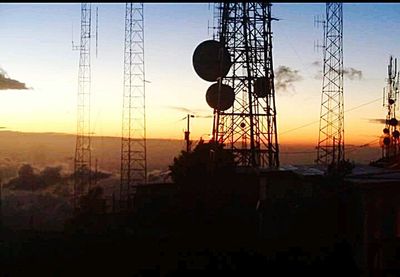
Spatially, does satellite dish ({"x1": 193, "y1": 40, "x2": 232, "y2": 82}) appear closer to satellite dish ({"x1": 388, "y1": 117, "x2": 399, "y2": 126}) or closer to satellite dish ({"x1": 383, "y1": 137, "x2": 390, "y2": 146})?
satellite dish ({"x1": 383, "y1": 137, "x2": 390, "y2": 146})

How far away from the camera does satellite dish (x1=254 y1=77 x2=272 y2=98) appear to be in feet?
69.2

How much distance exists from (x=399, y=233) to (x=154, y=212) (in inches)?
289

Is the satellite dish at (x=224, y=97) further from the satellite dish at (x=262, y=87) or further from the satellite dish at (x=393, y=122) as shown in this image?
the satellite dish at (x=393, y=122)

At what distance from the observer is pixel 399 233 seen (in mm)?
12750

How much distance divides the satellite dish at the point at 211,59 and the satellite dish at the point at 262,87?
1118mm

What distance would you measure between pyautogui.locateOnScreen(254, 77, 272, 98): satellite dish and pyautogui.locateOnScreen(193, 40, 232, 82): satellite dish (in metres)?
1.12

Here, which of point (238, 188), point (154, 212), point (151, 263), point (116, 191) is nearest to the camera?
point (151, 263)

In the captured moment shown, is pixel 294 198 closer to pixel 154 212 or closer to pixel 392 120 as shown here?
pixel 154 212

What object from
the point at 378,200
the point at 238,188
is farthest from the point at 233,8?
the point at 378,200

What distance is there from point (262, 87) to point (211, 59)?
201cm

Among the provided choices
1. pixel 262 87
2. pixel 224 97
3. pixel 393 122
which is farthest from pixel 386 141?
pixel 224 97

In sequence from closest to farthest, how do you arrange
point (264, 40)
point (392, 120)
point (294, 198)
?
point (294, 198), point (264, 40), point (392, 120)

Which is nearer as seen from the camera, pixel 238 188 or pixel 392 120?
pixel 238 188

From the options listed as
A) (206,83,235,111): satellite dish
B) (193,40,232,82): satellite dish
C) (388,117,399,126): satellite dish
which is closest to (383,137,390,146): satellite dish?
(388,117,399,126): satellite dish
